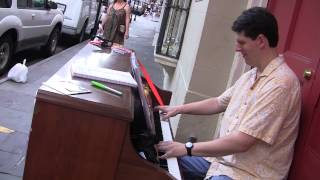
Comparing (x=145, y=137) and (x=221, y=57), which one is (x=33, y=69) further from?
(x=145, y=137)

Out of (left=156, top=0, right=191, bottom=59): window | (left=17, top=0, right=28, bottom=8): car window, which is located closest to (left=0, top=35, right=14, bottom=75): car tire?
(left=17, top=0, right=28, bottom=8): car window

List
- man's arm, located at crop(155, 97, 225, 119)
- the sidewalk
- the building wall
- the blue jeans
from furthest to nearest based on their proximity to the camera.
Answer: the building wall, the sidewalk, man's arm, located at crop(155, 97, 225, 119), the blue jeans

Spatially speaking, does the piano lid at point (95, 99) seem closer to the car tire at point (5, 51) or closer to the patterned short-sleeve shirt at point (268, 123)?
the patterned short-sleeve shirt at point (268, 123)

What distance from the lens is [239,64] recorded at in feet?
17.4

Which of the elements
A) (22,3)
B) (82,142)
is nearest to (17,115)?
(22,3)

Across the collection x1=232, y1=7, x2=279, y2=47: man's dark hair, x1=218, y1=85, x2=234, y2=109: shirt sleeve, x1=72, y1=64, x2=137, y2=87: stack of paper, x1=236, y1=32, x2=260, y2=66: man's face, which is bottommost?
x1=218, y1=85, x2=234, y2=109: shirt sleeve

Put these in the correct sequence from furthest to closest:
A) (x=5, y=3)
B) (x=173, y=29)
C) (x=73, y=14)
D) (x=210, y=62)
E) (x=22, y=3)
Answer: (x=73, y=14) → (x=173, y=29) → (x=22, y=3) → (x=5, y=3) → (x=210, y=62)

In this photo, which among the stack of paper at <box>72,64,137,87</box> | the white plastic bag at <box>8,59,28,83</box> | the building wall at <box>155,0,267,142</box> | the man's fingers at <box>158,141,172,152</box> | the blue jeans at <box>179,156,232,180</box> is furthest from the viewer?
the white plastic bag at <box>8,59,28,83</box>

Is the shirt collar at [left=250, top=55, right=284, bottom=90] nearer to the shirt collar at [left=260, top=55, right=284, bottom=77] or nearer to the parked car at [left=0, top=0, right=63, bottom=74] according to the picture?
the shirt collar at [left=260, top=55, right=284, bottom=77]

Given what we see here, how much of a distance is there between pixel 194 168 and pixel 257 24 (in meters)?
1.09

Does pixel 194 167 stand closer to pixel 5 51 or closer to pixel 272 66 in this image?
pixel 272 66

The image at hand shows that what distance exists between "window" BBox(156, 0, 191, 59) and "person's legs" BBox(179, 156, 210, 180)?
533 cm

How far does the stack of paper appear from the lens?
2.86 meters

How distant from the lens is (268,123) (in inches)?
99.9
